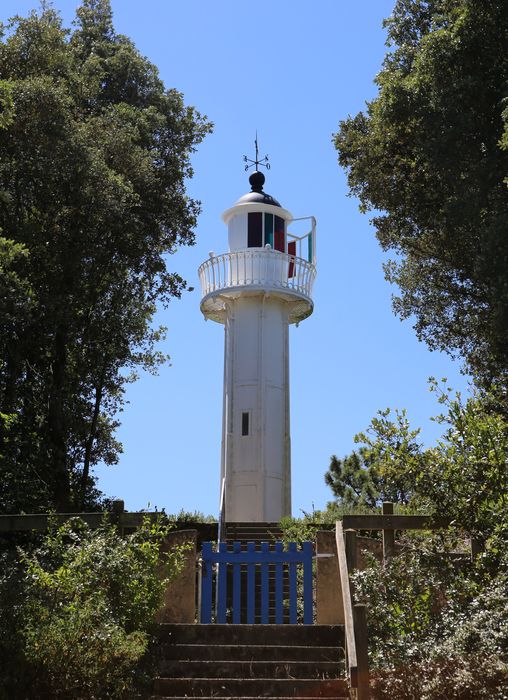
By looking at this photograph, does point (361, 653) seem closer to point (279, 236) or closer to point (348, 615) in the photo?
point (348, 615)

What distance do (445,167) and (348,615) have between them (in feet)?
32.4

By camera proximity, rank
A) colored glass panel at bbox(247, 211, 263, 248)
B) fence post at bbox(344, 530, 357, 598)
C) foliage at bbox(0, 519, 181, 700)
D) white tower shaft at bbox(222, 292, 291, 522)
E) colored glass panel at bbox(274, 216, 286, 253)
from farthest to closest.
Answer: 1. colored glass panel at bbox(274, 216, 286, 253)
2. colored glass panel at bbox(247, 211, 263, 248)
3. white tower shaft at bbox(222, 292, 291, 522)
4. fence post at bbox(344, 530, 357, 598)
5. foliage at bbox(0, 519, 181, 700)

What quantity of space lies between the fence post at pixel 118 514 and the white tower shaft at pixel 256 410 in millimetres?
11964

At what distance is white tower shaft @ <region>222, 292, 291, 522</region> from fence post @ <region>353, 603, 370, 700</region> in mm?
14772

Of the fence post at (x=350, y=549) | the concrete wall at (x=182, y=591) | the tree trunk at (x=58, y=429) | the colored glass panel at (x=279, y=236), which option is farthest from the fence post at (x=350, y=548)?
the colored glass panel at (x=279, y=236)

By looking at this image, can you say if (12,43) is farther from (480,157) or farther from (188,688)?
(188,688)

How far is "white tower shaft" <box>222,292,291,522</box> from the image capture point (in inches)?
931

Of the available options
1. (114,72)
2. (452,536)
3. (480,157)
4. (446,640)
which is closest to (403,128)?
(480,157)

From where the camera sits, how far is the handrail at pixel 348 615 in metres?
8.34

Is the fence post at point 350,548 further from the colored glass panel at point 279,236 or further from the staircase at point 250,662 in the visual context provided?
the colored glass panel at point 279,236

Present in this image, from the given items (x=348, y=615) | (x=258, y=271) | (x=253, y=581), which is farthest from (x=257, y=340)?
(x=348, y=615)

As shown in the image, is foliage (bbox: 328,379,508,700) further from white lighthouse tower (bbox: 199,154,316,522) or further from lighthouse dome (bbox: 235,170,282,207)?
lighthouse dome (bbox: 235,170,282,207)

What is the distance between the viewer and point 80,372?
21.4m

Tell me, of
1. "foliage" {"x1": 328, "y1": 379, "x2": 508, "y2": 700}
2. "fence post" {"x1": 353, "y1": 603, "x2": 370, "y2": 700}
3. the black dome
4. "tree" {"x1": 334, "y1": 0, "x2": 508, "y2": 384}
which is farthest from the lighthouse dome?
"fence post" {"x1": 353, "y1": 603, "x2": 370, "y2": 700}
